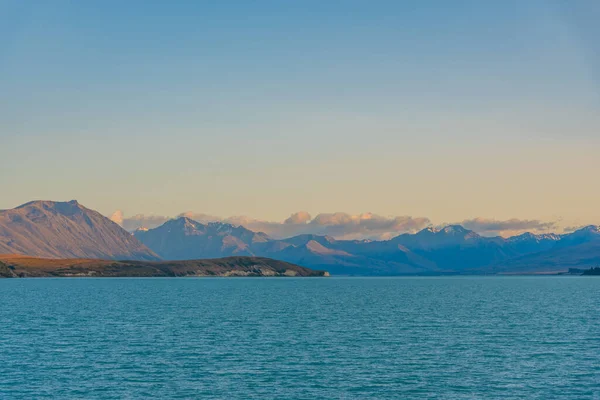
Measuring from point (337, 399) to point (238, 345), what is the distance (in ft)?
111

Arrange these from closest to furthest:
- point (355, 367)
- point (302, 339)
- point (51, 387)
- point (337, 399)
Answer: point (337, 399) → point (51, 387) → point (355, 367) → point (302, 339)

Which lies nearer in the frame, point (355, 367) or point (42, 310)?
point (355, 367)

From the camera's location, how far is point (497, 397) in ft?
209

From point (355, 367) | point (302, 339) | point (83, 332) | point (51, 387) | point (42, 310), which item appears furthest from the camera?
point (42, 310)

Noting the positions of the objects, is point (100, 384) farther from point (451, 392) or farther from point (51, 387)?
point (451, 392)

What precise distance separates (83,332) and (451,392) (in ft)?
213

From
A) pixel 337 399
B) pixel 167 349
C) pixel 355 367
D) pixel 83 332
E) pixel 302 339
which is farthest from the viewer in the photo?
pixel 83 332

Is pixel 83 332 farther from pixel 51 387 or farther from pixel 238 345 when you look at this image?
pixel 51 387

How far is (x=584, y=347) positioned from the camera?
309 ft

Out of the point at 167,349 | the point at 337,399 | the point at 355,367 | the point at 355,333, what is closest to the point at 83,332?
the point at 167,349

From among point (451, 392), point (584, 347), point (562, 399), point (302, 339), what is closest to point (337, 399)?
point (451, 392)

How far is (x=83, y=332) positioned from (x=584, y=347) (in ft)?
241

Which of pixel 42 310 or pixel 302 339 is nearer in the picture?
pixel 302 339

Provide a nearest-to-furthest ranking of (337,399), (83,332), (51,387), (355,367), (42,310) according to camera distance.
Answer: (337,399) < (51,387) < (355,367) < (83,332) < (42,310)
